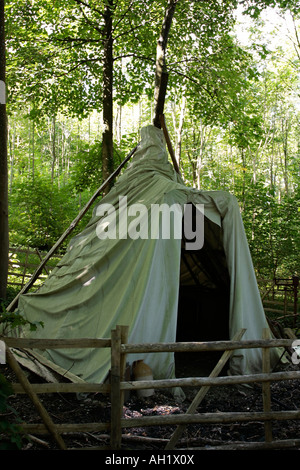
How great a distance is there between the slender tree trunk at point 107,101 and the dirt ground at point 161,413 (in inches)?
298

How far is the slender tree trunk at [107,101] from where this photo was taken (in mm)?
12141

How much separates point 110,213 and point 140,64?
8.30 m

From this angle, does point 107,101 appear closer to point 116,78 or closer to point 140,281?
point 116,78

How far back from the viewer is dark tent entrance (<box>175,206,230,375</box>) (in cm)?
743

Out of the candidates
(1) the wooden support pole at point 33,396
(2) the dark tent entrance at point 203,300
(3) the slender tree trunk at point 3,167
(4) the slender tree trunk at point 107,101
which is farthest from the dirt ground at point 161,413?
(4) the slender tree trunk at point 107,101

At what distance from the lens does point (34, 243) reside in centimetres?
1383

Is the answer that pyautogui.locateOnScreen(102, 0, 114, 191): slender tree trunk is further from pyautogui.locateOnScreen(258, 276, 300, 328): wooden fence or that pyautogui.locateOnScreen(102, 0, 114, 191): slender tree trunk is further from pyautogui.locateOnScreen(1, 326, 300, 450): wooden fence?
pyautogui.locateOnScreen(1, 326, 300, 450): wooden fence

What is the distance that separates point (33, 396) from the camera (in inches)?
123

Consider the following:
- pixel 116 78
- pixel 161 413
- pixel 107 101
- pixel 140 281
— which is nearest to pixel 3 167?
pixel 140 281

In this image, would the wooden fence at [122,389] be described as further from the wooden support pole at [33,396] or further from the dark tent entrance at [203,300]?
the dark tent entrance at [203,300]

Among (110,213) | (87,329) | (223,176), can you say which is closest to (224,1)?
(110,213)

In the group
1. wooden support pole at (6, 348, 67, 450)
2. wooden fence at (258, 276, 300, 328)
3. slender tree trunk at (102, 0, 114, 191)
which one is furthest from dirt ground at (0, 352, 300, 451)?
slender tree trunk at (102, 0, 114, 191)
